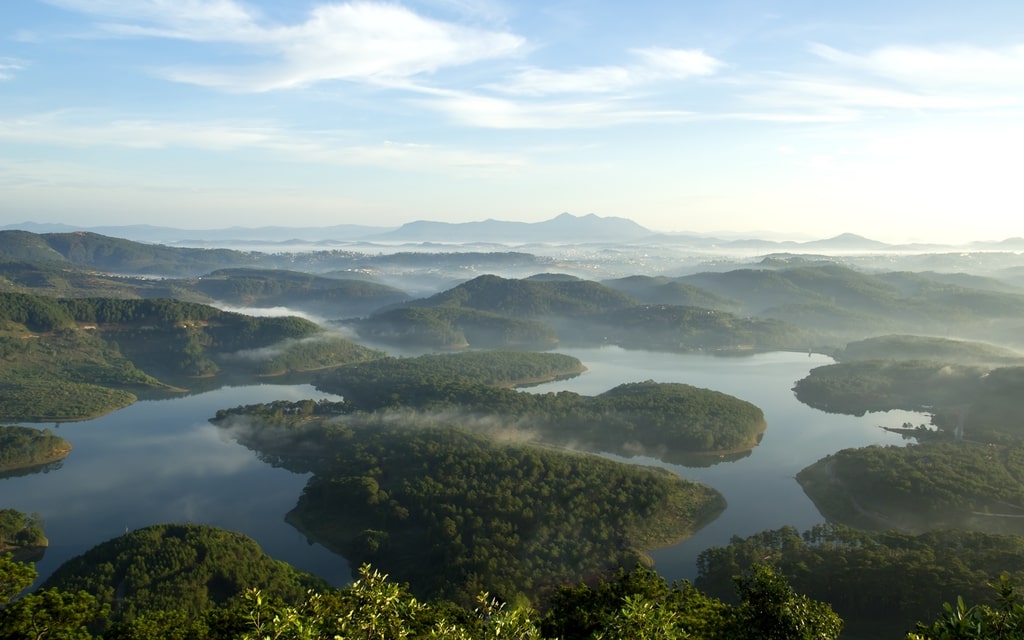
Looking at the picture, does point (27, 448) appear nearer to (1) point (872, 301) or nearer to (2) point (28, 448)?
(2) point (28, 448)

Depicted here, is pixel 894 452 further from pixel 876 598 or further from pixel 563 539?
pixel 563 539

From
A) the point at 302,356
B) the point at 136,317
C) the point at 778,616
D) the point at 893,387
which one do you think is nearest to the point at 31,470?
the point at 302,356

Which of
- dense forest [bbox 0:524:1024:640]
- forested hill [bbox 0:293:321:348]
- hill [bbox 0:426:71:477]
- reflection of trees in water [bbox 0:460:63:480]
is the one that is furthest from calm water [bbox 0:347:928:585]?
forested hill [bbox 0:293:321:348]

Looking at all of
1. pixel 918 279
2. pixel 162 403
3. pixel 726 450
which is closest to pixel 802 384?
pixel 726 450

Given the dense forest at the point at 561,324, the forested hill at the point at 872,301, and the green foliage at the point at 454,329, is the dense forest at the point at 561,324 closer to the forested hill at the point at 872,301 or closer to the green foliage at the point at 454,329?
the green foliage at the point at 454,329

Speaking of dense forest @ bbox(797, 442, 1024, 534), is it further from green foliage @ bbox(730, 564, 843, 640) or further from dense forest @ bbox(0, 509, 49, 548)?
dense forest @ bbox(0, 509, 49, 548)
